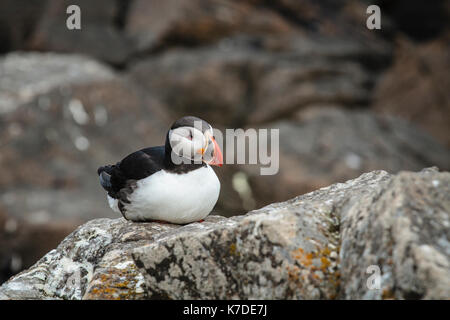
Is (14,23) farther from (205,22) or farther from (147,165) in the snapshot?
(147,165)

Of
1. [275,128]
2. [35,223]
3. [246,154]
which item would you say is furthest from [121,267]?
[275,128]

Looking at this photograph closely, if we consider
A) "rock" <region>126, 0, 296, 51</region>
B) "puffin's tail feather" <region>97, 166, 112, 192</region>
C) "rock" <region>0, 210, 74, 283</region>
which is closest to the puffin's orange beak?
"puffin's tail feather" <region>97, 166, 112, 192</region>

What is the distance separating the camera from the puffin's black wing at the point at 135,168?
4754mm

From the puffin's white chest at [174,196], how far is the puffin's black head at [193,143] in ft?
0.40

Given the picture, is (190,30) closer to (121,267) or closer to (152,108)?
(152,108)

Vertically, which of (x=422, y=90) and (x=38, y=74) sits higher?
(x=38, y=74)

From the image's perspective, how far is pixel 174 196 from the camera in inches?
179

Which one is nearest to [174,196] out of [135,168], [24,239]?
[135,168]

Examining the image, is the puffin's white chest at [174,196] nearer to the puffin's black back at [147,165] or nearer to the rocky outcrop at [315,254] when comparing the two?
the puffin's black back at [147,165]

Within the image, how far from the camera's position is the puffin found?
4.55m

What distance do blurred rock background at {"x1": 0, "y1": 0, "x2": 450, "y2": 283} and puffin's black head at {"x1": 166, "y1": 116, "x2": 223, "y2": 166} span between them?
5266 millimetres

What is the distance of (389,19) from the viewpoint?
14078mm

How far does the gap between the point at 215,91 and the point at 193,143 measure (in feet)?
27.4

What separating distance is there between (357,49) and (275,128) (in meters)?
3.19
